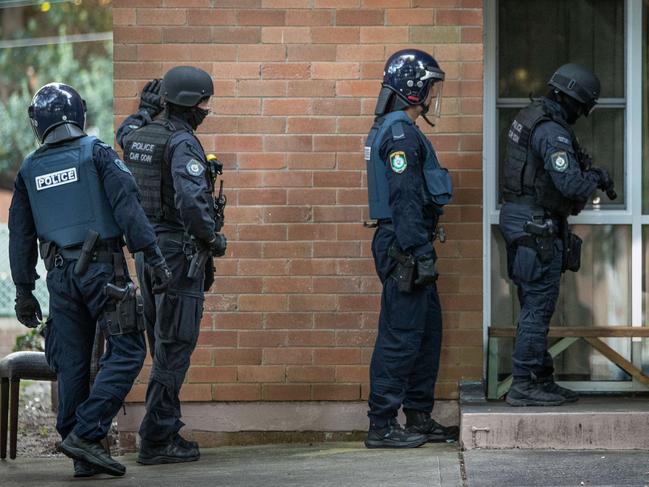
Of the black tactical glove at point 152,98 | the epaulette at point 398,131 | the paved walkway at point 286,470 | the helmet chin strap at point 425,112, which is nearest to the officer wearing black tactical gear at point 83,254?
the paved walkway at point 286,470

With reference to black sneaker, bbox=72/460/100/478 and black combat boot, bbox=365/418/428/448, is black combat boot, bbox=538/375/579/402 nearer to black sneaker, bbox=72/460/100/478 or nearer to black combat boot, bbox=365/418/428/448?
black combat boot, bbox=365/418/428/448

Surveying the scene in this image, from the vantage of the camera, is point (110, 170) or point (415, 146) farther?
point (415, 146)

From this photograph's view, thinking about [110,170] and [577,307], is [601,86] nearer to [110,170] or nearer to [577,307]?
[577,307]

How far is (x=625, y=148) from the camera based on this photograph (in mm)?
7516

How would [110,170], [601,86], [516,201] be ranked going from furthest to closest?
1. [601,86]
2. [516,201]
3. [110,170]

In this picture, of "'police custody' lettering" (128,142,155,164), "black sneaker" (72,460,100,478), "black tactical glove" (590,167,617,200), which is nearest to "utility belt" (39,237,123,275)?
"'police custody' lettering" (128,142,155,164)

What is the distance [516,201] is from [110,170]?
2267mm

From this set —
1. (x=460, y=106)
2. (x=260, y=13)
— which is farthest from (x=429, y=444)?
(x=260, y=13)

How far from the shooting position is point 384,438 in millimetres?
6871

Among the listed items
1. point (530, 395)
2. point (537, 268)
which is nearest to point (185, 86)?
point (537, 268)

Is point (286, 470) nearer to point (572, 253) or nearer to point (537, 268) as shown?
point (537, 268)

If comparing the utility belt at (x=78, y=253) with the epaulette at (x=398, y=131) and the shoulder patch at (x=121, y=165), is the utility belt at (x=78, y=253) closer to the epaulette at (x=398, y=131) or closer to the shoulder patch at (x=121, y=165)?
the shoulder patch at (x=121, y=165)

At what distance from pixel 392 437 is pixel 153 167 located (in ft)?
6.37

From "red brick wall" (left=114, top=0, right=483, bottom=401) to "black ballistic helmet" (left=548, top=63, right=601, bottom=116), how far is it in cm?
55
